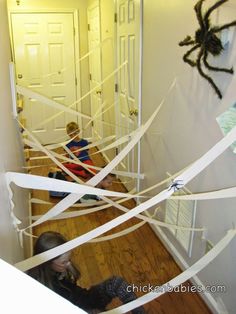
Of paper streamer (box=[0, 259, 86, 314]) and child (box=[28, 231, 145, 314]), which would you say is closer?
paper streamer (box=[0, 259, 86, 314])

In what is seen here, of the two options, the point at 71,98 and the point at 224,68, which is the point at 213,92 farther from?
the point at 71,98

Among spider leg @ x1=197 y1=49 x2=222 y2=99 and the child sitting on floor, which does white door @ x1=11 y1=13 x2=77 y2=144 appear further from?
spider leg @ x1=197 y1=49 x2=222 y2=99

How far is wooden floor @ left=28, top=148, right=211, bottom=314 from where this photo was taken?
2082 millimetres

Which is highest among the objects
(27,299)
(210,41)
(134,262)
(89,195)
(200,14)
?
(200,14)

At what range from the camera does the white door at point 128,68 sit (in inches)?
114

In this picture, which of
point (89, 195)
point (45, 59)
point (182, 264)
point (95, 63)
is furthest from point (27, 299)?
point (45, 59)

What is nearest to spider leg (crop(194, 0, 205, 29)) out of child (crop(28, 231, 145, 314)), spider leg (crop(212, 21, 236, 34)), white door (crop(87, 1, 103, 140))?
spider leg (crop(212, 21, 236, 34))

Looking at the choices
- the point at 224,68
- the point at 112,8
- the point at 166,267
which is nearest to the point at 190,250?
the point at 166,267

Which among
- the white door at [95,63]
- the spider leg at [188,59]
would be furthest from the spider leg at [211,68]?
the white door at [95,63]

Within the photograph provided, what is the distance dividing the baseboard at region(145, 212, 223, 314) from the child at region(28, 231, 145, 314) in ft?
2.16

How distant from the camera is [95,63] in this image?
15.5 ft

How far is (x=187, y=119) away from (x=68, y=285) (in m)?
1.24

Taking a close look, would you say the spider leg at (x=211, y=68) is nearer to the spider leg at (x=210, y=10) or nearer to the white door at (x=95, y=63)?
the spider leg at (x=210, y=10)

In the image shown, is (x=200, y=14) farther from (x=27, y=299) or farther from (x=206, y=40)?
(x=27, y=299)
